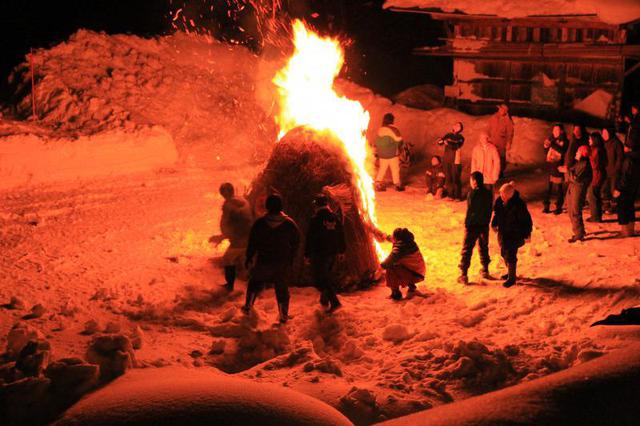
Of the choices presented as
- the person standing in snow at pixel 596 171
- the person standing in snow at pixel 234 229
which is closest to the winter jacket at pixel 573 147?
the person standing in snow at pixel 596 171

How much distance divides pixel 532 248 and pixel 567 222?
6.65 ft

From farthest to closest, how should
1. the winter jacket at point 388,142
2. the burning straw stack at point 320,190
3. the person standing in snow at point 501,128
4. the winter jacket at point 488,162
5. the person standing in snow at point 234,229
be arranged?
1. the winter jacket at point 388,142
2. the person standing in snow at point 501,128
3. the winter jacket at point 488,162
4. the burning straw stack at point 320,190
5. the person standing in snow at point 234,229

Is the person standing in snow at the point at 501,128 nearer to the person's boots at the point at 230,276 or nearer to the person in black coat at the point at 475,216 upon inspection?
the person in black coat at the point at 475,216

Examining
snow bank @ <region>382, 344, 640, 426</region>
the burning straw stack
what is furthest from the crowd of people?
snow bank @ <region>382, 344, 640, 426</region>

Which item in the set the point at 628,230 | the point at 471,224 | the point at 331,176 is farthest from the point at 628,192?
the point at 331,176

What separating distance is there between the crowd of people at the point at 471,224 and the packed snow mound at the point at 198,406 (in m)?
3.25

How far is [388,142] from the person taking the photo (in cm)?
1611

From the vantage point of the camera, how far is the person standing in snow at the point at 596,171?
12.5 meters

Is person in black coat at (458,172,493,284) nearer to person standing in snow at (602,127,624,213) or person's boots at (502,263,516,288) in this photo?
person's boots at (502,263,516,288)

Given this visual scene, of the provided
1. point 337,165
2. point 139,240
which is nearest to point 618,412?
point 337,165

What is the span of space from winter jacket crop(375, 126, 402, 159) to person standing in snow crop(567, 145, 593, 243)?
4844 millimetres

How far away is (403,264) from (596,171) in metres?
4.99

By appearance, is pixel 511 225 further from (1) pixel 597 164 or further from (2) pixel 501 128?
(2) pixel 501 128

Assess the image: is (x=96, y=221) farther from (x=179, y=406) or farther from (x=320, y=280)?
(x=179, y=406)
